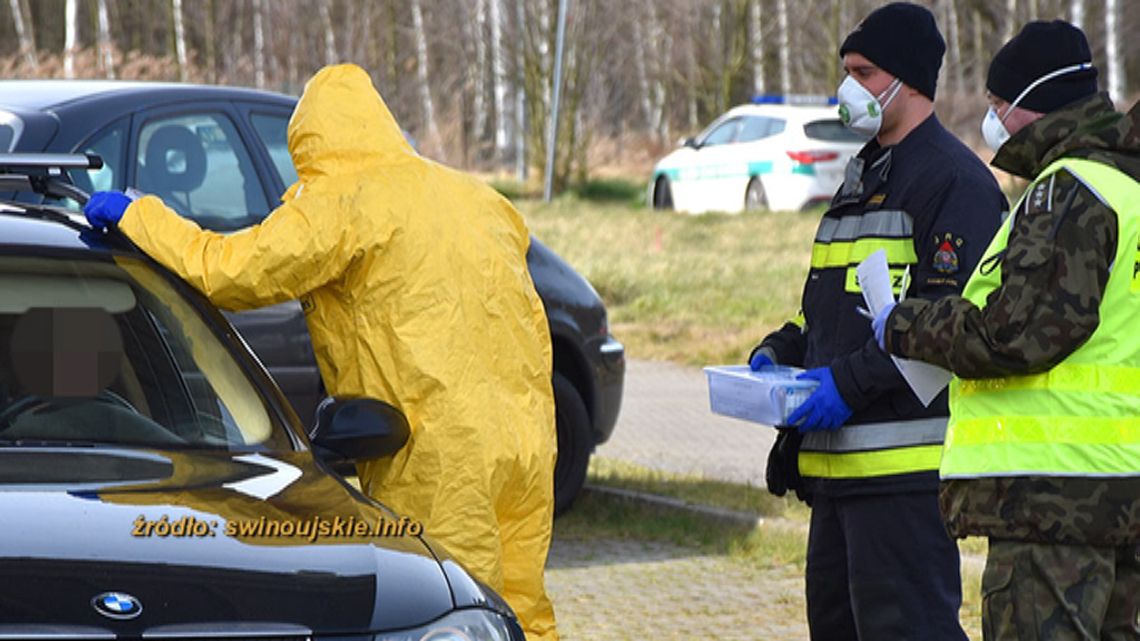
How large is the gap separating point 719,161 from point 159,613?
22314 millimetres

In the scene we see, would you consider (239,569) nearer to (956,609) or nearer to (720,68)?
(956,609)

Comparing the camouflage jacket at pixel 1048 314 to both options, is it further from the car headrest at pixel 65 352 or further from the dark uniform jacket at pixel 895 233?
the car headrest at pixel 65 352

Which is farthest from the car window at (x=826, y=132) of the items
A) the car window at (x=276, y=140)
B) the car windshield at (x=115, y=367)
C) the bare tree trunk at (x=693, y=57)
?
the car windshield at (x=115, y=367)

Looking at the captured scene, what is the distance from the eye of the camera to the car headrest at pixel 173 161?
7.09 metres

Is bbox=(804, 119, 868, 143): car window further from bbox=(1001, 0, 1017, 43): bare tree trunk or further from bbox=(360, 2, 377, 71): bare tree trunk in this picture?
bbox=(360, 2, 377, 71): bare tree trunk

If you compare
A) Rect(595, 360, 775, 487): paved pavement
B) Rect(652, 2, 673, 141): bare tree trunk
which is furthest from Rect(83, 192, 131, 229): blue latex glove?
Rect(652, 2, 673, 141): bare tree trunk

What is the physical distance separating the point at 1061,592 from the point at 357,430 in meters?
1.53

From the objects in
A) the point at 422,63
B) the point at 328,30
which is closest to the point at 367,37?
the point at 328,30

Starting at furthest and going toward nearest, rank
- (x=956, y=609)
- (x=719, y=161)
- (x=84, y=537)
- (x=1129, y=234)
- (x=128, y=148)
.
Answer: (x=719, y=161)
(x=128, y=148)
(x=956, y=609)
(x=1129, y=234)
(x=84, y=537)

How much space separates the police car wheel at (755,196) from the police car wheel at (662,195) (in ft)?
9.65

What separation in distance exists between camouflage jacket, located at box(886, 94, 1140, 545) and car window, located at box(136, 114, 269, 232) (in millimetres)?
4080

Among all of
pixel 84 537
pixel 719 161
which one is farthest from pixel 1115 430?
pixel 719 161

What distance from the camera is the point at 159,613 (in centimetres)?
311

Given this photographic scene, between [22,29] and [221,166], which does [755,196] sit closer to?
[221,166]
